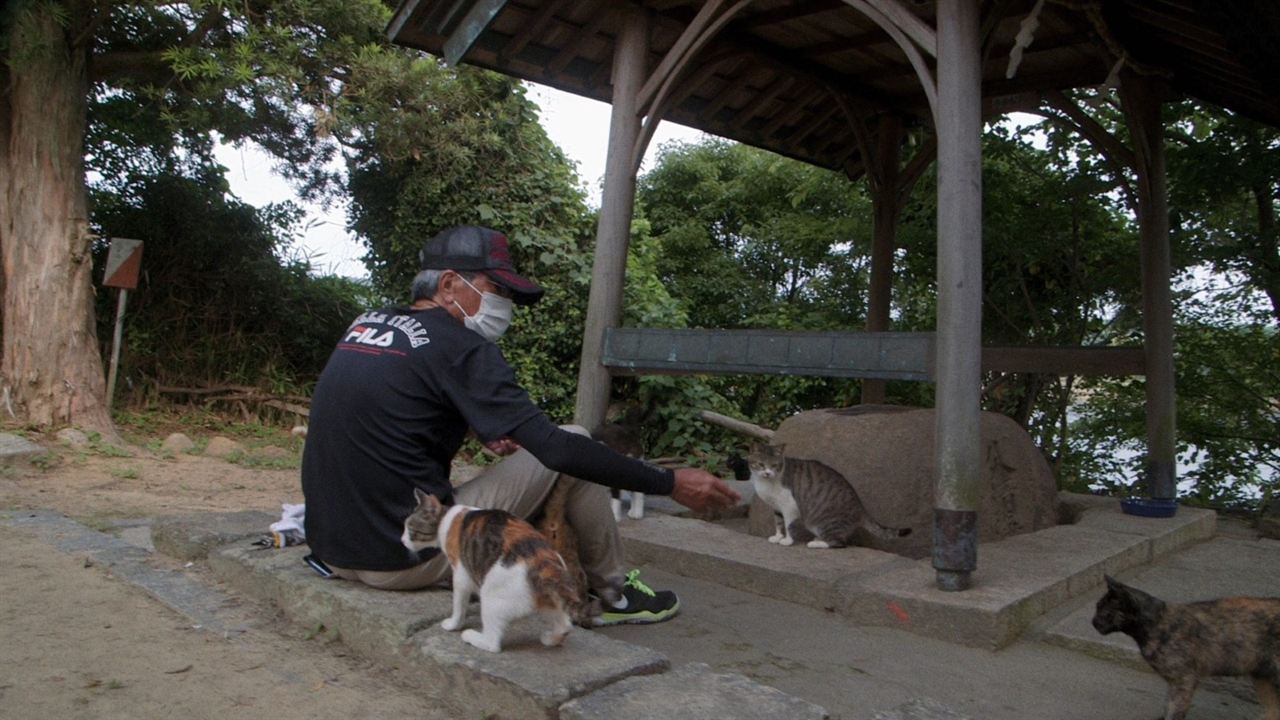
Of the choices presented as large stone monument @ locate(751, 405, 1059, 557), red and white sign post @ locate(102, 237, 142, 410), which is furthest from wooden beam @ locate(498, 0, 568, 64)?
red and white sign post @ locate(102, 237, 142, 410)

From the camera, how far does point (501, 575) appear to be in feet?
7.81

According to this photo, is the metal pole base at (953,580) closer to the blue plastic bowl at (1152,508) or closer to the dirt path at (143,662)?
the dirt path at (143,662)

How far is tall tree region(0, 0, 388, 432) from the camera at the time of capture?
307 inches

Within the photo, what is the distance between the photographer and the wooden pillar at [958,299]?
11.9 ft

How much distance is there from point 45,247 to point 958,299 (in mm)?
7977

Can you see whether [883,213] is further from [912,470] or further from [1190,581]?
[1190,581]

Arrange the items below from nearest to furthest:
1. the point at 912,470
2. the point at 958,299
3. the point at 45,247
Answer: the point at 958,299, the point at 912,470, the point at 45,247

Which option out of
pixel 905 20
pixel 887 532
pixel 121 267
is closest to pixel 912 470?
pixel 887 532

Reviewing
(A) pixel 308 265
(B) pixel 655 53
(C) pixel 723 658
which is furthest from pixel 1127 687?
Answer: (A) pixel 308 265

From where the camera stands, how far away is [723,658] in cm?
318

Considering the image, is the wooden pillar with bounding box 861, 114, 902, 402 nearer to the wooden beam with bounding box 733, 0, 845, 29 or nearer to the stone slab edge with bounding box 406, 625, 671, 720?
the wooden beam with bounding box 733, 0, 845, 29

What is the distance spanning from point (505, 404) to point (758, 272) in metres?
13.2

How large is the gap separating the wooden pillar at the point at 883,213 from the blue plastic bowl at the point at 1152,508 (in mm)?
2216

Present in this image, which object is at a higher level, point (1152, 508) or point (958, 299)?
point (958, 299)
